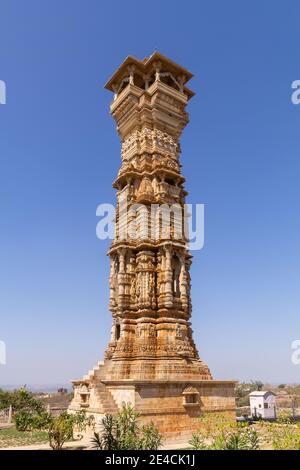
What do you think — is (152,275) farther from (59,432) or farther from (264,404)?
(264,404)

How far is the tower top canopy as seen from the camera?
2817cm

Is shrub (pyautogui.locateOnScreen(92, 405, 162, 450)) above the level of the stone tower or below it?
below

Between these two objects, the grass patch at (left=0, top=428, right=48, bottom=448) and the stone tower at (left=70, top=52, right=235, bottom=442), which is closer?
the grass patch at (left=0, top=428, right=48, bottom=448)

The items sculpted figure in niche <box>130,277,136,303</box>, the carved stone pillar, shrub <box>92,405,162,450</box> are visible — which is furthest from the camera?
sculpted figure in niche <box>130,277,136,303</box>

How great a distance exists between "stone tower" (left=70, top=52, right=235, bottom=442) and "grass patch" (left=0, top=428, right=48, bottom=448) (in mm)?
2661

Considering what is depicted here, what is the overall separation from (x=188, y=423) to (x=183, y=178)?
15.6 meters

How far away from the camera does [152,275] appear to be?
24.2m

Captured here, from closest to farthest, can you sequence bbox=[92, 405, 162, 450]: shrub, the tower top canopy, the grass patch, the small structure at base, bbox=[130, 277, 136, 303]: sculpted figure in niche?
bbox=[92, 405, 162, 450]: shrub < the grass patch < bbox=[130, 277, 136, 303]: sculpted figure in niche < the tower top canopy < the small structure at base

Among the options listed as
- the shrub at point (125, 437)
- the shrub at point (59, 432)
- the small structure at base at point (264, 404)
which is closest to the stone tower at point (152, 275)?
the shrub at point (125, 437)

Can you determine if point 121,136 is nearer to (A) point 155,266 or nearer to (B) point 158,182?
(B) point 158,182

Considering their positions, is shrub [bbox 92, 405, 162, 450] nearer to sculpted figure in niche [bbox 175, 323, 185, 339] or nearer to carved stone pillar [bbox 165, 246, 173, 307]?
sculpted figure in niche [bbox 175, 323, 185, 339]

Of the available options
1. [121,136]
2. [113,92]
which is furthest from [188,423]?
[113,92]

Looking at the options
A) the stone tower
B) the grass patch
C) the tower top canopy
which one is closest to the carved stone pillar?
the stone tower

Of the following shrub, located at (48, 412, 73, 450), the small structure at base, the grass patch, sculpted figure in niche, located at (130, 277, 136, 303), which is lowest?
the small structure at base
